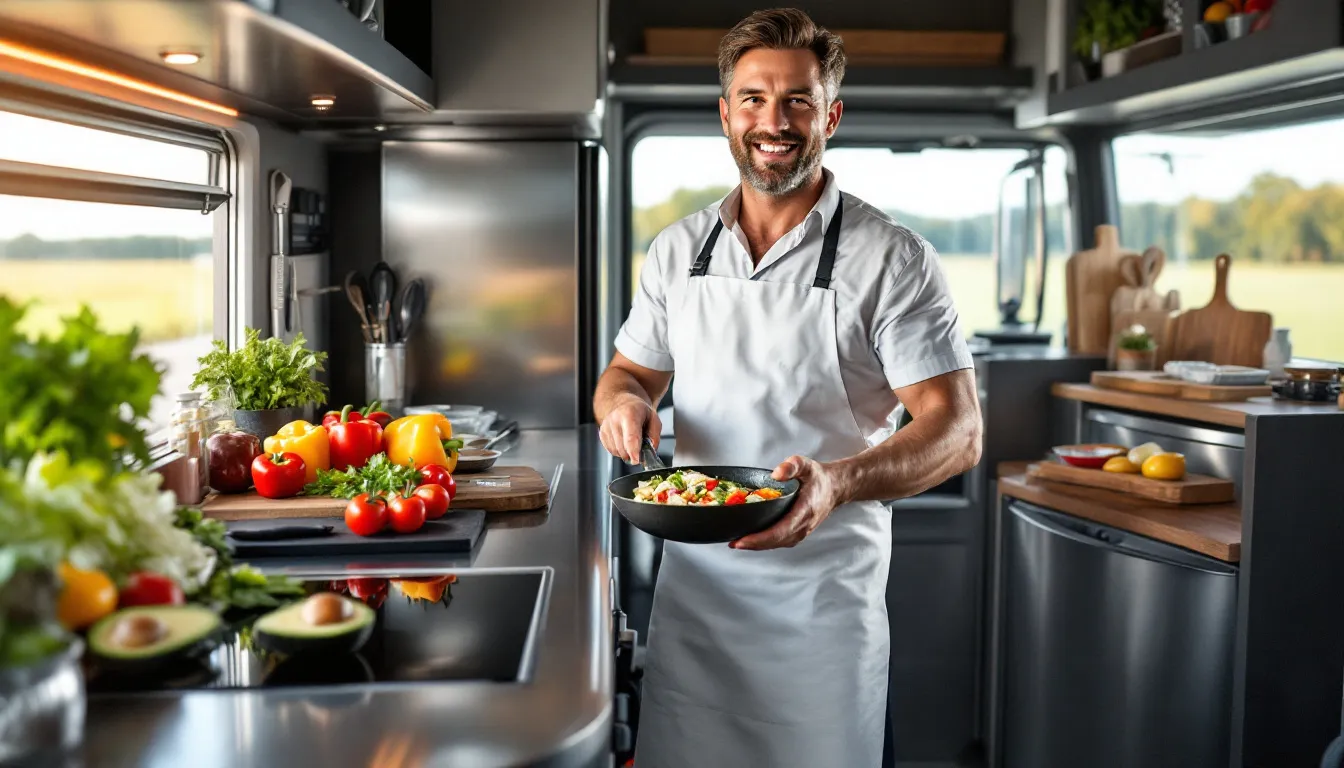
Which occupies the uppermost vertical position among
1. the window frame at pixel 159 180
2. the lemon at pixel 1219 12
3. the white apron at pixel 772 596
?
the lemon at pixel 1219 12

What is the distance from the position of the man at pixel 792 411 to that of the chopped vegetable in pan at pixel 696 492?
0.67ft

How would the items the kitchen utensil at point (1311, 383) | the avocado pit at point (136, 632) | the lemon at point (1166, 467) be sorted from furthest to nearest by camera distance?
the lemon at point (1166, 467), the kitchen utensil at point (1311, 383), the avocado pit at point (136, 632)

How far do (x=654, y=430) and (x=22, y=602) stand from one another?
4.22ft

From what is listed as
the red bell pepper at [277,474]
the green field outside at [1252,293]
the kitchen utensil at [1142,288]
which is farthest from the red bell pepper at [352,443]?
the kitchen utensil at [1142,288]

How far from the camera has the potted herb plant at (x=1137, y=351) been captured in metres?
3.50

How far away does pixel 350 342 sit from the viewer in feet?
11.3

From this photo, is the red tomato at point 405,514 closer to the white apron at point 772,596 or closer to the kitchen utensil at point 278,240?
the white apron at point 772,596

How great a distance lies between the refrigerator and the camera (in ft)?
11.0

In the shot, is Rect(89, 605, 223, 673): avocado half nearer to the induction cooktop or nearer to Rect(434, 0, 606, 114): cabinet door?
the induction cooktop

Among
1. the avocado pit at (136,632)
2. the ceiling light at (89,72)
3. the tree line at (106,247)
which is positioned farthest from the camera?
the tree line at (106,247)

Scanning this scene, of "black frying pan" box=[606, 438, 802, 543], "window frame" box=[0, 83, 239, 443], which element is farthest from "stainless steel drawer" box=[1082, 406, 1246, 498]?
"window frame" box=[0, 83, 239, 443]

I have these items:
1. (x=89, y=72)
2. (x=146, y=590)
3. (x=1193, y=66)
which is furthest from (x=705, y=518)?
(x=1193, y=66)

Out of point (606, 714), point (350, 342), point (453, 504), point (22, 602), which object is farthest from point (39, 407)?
point (350, 342)

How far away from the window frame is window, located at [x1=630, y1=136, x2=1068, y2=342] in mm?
1532
